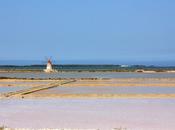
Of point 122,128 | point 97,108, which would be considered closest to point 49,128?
point 122,128

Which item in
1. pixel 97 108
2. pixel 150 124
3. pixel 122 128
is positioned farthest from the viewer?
pixel 97 108

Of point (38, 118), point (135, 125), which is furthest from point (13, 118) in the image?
point (135, 125)

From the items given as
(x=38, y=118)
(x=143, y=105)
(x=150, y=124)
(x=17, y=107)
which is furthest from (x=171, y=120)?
(x=17, y=107)

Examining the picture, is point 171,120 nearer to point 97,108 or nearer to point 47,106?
point 97,108

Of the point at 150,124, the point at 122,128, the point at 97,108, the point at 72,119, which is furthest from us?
the point at 97,108

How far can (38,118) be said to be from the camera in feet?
45.1

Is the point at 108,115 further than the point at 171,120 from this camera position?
Yes

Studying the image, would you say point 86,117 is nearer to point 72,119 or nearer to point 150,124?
point 72,119

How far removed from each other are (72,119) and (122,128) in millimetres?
2303

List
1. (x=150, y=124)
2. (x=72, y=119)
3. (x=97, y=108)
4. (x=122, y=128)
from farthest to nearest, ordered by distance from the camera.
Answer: (x=97, y=108) < (x=72, y=119) < (x=150, y=124) < (x=122, y=128)

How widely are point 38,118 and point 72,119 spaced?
80cm

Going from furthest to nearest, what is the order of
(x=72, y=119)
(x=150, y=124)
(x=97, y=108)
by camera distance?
(x=97, y=108)
(x=72, y=119)
(x=150, y=124)

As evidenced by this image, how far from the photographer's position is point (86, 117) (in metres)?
14.1

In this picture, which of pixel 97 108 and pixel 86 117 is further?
pixel 97 108
